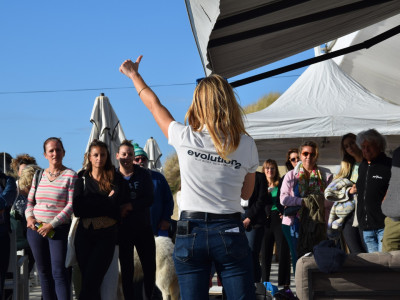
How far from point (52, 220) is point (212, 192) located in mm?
4101

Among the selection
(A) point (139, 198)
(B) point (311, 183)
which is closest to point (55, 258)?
(A) point (139, 198)

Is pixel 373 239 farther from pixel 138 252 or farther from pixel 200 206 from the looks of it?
pixel 200 206

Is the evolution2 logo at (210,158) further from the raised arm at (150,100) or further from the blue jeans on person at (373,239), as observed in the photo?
the blue jeans on person at (373,239)

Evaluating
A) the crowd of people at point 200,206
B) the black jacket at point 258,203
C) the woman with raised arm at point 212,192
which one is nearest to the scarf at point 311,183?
the crowd of people at point 200,206

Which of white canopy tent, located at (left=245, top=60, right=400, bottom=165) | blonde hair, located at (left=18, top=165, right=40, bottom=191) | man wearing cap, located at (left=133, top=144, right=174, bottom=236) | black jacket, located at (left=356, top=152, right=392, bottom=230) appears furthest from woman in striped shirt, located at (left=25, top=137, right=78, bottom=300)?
white canopy tent, located at (left=245, top=60, right=400, bottom=165)

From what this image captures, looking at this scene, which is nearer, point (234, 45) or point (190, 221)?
point (190, 221)

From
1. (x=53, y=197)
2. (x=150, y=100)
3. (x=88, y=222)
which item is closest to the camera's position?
(x=150, y=100)

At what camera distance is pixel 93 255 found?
699 centimetres

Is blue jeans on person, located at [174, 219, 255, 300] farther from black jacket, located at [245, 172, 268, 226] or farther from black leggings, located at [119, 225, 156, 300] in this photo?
black jacket, located at [245, 172, 268, 226]

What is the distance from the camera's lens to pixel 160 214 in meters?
8.95

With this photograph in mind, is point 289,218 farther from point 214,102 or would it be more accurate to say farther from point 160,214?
point 214,102

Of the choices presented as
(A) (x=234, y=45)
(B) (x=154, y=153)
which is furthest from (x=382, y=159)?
(B) (x=154, y=153)

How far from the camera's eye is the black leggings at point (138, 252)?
25.1ft

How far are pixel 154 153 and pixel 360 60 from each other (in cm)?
699
